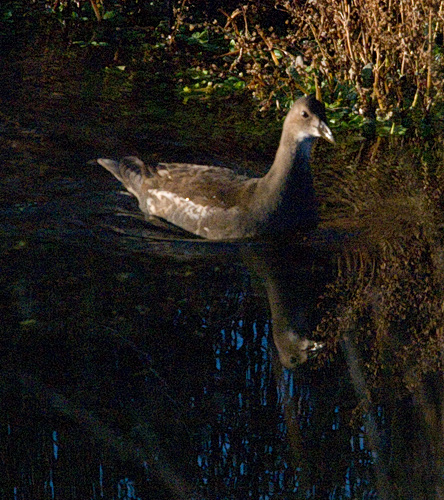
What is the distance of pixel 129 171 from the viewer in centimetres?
791

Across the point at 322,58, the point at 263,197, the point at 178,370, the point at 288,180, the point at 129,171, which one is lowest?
the point at 178,370

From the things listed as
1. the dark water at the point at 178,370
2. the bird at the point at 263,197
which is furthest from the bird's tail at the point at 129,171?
the bird at the point at 263,197

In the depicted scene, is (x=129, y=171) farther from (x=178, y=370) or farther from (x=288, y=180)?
(x=178, y=370)

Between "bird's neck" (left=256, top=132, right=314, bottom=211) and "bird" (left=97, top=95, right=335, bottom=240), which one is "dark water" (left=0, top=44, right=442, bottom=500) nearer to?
"bird" (left=97, top=95, right=335, bottom=240)

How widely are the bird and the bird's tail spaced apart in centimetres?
34

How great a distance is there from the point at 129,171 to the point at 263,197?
1.36 meters

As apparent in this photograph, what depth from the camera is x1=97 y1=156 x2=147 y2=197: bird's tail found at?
Answer: 308 inches

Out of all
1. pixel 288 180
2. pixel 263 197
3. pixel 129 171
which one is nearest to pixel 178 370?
pixel 263 197

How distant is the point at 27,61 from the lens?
1059 cm

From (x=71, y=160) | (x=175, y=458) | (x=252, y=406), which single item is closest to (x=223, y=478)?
(x=175, y=458)

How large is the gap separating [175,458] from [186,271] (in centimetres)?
206

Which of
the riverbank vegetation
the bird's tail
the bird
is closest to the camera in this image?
the bird

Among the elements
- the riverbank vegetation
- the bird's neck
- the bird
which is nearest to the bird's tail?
the bird

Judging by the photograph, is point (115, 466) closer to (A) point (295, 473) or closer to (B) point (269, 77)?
(A) point (295, 473)
